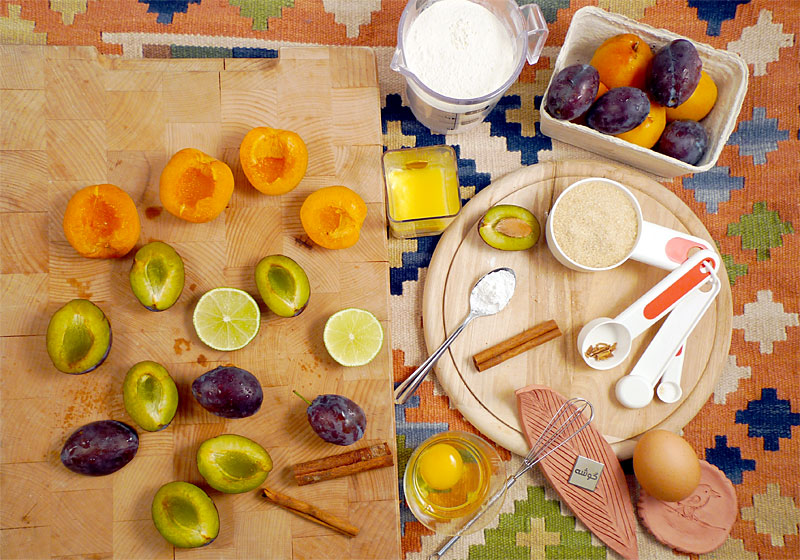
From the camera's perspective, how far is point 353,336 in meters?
1.23

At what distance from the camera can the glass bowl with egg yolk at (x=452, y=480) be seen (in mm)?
1285

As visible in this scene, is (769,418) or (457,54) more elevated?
(457,54)

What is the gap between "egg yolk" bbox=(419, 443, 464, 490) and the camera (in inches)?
50.4

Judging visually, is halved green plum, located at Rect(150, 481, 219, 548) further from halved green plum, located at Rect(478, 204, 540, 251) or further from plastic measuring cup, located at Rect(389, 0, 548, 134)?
plastic measuring cup, located at Rect(389, 0, 548, 134)

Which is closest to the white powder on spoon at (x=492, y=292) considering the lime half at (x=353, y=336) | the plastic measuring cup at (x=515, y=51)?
the lime half at (x=353, y=336)

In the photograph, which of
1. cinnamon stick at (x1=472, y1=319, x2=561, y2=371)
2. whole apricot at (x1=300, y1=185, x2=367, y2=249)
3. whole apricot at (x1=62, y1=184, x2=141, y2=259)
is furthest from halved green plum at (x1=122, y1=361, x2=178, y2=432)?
cinnamon stick at (x1=472, y1=319, x2=561, y2=371)

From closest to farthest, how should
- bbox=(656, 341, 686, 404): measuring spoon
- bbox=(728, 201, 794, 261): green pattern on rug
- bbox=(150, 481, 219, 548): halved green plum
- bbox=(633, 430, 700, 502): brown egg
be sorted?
bbox=(150, 481, 219, 548): halved green plum, bbox=(633, 430, 700, 502): brown egg, bbox=(656, 341, 686, 404): measuring spoon, bbox=(728, 201, 794, 261): green pattern on rug

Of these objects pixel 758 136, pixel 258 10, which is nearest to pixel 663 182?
pixel 758 136

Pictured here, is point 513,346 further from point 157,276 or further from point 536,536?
point 157,276

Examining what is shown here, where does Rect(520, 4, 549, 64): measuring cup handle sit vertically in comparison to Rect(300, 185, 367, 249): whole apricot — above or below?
above

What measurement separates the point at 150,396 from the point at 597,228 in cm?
106

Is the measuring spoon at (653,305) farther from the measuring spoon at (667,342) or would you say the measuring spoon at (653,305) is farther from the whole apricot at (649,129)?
the whole apricot at (649,129)

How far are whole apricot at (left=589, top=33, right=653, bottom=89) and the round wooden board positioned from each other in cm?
28

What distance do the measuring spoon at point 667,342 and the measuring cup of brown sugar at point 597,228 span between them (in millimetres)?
147
